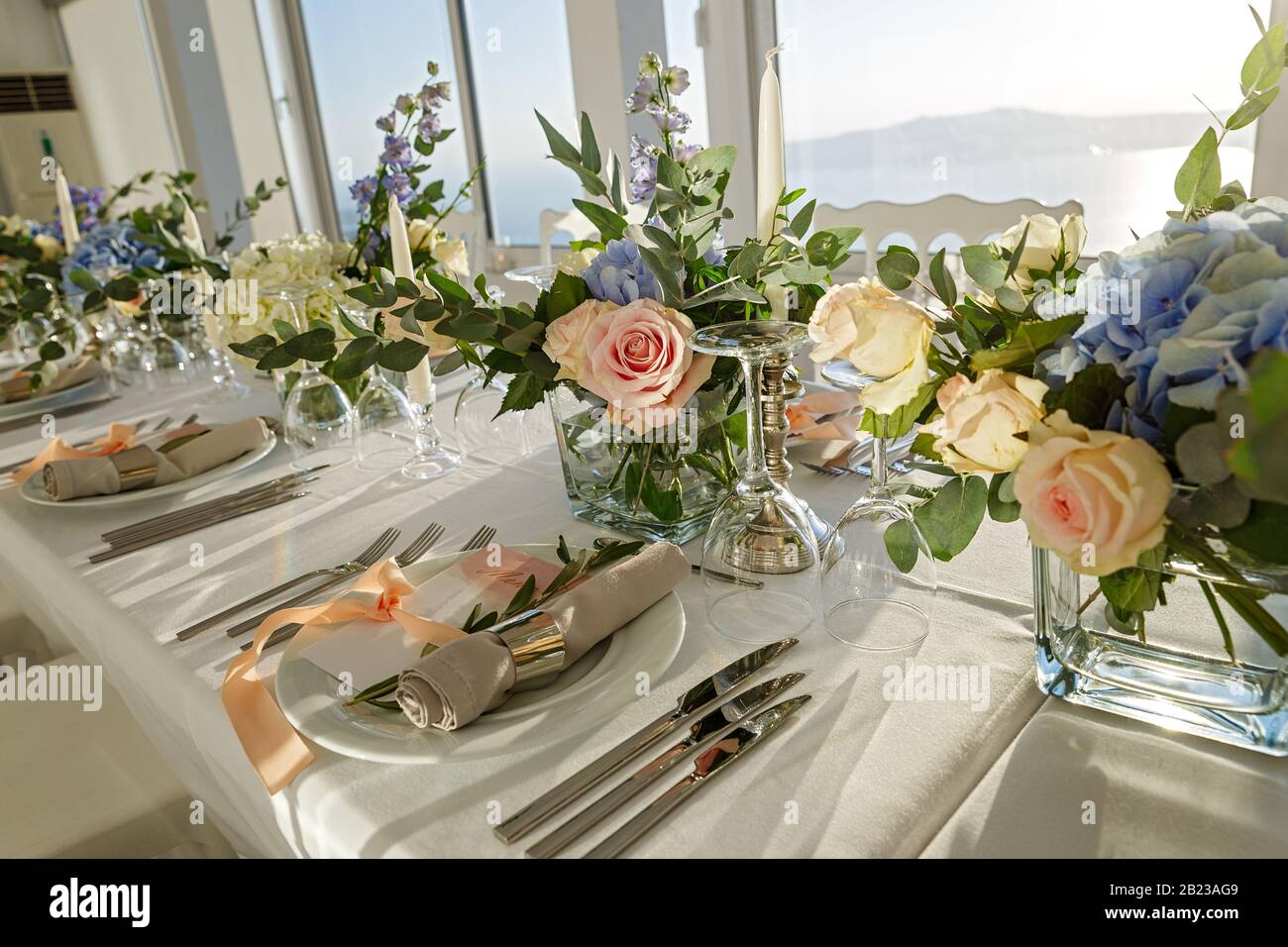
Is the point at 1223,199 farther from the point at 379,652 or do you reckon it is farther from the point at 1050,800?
the point at 379,652

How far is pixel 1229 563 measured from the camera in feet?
1.65

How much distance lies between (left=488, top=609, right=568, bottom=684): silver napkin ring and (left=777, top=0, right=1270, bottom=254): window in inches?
66.9

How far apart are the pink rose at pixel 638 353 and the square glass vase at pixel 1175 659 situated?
1.00ft

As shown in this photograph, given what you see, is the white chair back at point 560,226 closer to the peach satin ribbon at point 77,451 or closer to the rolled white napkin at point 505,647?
the peach satin ribbon at point 77,451

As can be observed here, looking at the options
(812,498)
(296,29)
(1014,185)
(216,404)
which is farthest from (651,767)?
(296,29)

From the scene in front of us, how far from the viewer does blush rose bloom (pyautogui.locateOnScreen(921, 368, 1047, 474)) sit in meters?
0.51

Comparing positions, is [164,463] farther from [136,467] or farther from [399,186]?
[399,186]

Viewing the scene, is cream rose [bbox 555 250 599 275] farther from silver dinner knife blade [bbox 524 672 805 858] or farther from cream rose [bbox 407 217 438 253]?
cream rose [bbox 407 217 438 253]

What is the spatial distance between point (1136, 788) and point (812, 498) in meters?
0.49

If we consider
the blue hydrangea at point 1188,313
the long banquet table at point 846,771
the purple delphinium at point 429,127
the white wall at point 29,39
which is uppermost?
the white wall at point 29,39

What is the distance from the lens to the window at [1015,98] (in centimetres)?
192

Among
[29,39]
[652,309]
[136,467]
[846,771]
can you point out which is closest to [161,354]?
[136,467]

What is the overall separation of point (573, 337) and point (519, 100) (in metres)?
3.01

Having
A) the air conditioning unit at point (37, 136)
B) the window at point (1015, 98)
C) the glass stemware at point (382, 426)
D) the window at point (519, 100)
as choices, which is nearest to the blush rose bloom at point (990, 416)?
the glass stemware at point (382, 426)
